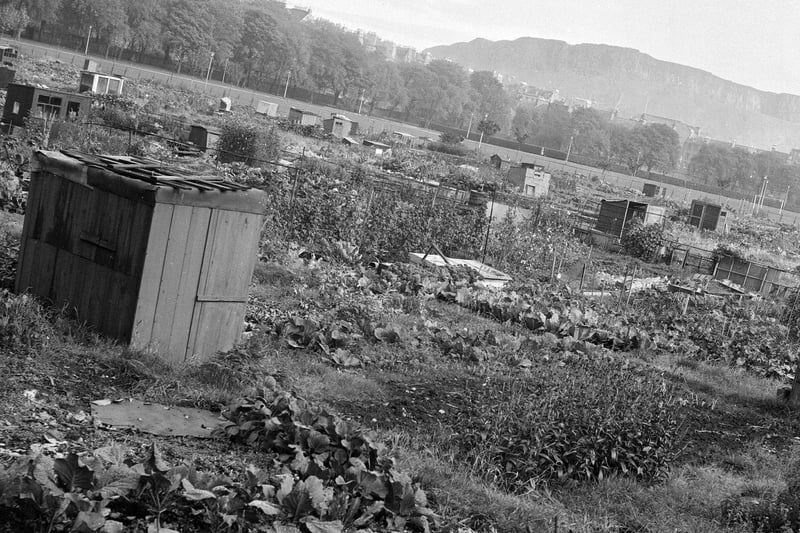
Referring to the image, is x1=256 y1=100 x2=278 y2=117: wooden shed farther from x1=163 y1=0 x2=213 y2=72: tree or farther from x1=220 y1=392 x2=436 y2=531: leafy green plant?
x1=220 y1=392 x2=436 y2=531: leafy green plant

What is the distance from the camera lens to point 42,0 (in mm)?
104562

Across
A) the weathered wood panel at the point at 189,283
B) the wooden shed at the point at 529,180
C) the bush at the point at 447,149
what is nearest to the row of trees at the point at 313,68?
the bush at the point at 447,149

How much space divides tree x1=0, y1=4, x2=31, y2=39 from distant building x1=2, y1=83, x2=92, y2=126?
79.8 meters

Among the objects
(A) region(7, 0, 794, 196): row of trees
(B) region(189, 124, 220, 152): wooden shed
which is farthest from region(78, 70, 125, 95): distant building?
(A) region(7, 0, 794, 196): row of trees

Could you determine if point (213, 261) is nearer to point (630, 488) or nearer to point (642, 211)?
point (630, 488)

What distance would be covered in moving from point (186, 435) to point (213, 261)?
2065 mm

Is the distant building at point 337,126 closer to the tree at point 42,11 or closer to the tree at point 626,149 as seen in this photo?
the tree at point 42,11

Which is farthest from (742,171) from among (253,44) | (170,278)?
(170,278)

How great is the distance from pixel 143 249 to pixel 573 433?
11.5 feet

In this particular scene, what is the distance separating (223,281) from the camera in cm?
721

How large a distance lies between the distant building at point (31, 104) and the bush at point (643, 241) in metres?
17.9

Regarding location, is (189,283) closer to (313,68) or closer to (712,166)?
(313,68)

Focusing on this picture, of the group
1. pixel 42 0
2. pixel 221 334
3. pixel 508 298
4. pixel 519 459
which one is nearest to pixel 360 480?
pixel 519 459

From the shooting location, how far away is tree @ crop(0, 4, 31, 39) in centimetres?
9265
